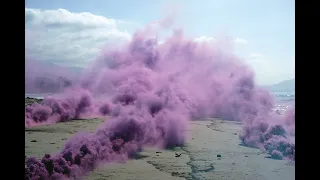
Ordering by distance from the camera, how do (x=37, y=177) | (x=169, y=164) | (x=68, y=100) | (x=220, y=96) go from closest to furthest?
(x=37, y=177), (x=169, y=164), (x=68, y=100), (x=220, y=96)

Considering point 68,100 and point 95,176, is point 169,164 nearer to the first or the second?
point 95,176
